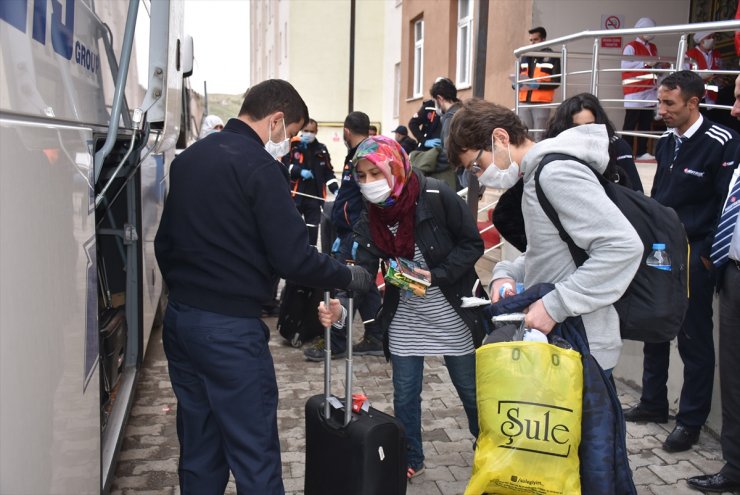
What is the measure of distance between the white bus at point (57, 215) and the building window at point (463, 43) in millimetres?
11611

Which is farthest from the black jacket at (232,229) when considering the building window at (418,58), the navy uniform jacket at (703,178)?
the building window at (418,58)

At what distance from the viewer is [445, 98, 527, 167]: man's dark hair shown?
2.96 metres

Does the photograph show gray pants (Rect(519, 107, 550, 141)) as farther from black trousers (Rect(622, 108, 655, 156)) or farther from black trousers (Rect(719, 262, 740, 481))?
black trousers (Rect(719, 262, 740, 481))

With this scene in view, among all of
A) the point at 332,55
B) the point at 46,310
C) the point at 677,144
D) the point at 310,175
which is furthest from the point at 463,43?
the point at 332,55

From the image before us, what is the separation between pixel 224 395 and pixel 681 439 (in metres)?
2.92

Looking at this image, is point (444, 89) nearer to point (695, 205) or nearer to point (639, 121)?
point (639, 121)

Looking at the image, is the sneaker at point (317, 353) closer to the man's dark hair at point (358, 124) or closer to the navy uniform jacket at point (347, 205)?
the navy uniform jacket at point (347, 205)

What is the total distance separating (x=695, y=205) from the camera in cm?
429

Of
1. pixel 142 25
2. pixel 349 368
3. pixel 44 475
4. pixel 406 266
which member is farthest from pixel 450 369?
pixel 142 25

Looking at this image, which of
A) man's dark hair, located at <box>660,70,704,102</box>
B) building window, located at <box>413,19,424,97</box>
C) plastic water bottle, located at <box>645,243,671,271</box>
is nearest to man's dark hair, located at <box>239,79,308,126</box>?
plastic water bottle, located at <box>645,243,671,271</box>

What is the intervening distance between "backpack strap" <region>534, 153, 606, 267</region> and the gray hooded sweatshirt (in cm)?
2

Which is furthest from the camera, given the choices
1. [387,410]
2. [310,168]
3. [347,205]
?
[310,168]

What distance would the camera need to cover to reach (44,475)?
1951 millimetres

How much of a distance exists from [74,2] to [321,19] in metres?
29.9
